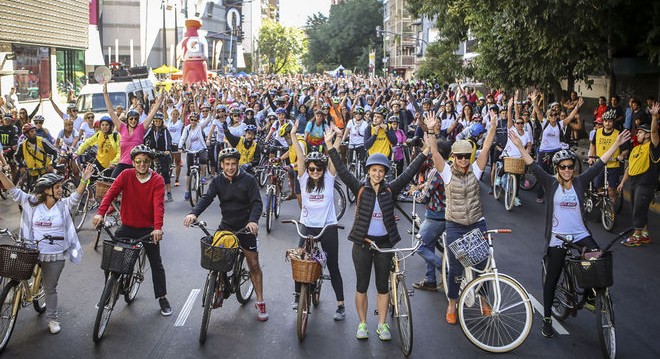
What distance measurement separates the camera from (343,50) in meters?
111

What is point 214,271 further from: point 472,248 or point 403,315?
point 472,248

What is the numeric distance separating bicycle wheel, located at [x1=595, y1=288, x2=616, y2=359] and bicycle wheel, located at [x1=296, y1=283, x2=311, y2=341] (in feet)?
8.53

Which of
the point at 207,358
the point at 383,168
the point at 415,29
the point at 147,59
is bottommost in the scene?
the point at 207,358

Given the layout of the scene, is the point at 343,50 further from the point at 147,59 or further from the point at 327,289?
the point at 327,289

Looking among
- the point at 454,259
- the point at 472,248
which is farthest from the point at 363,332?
the point at 472,248

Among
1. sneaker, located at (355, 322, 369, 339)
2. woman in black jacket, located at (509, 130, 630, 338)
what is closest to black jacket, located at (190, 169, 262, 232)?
sneaker, located at (355, 322, 369, 339)

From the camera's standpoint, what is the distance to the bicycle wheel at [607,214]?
12406mm

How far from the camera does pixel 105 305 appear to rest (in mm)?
7043

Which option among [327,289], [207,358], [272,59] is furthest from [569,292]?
[272,59]

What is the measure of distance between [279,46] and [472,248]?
108822 mm

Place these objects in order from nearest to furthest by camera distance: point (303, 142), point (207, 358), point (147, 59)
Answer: point (207, 358)
point (303, 142)
point (147, 59)

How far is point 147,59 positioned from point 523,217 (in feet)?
204

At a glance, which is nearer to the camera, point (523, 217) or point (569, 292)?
point (569, 292)

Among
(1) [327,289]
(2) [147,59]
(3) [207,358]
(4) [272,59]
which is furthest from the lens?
(4) [272,59]
